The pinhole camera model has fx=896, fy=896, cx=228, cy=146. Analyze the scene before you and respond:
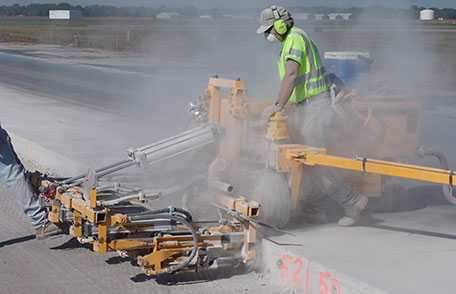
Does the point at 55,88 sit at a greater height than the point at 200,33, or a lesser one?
lesser

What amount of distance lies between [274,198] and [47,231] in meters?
1.86

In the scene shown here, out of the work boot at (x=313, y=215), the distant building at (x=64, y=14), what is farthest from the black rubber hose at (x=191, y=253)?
the distant building at (x=64, y=14)

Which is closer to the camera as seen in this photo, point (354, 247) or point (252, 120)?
point (354, 247)

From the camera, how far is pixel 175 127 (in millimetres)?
13086

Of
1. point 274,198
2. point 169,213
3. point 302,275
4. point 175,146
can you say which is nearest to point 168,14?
point 175,146

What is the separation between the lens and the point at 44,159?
10266 millimetres

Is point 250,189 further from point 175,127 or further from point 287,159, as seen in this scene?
point 175,127

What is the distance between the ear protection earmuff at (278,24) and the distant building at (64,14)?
85.4 m

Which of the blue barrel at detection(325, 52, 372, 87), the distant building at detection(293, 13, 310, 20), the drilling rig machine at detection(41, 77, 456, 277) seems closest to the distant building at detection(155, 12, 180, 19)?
the distant building at detection(293, 13, 310, 20)

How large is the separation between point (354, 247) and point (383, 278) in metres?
0.75

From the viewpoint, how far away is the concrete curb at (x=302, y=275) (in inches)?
206

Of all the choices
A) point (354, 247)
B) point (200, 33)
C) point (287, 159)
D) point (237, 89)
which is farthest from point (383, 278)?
point (200, 33)

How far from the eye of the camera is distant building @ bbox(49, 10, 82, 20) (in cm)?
9119

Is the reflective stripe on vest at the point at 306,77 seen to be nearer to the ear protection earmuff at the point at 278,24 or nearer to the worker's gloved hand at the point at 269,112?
the worker's gloved hand at the point at 269,112
